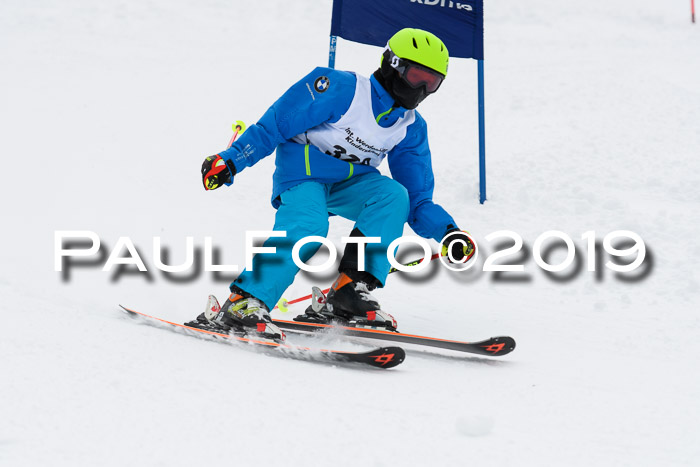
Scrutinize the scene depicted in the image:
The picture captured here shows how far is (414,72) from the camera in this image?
3764 millimetres

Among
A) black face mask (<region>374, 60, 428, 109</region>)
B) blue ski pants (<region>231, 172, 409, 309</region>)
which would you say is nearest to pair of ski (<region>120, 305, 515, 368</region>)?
blue ski pants (<region>231, 172, 409, 309</region>)

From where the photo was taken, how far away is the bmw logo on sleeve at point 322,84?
12.6ft

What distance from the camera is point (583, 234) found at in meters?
5.76

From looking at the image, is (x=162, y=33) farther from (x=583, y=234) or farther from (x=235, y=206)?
(x=583, y=234)

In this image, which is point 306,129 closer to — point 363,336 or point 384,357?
point 363,336

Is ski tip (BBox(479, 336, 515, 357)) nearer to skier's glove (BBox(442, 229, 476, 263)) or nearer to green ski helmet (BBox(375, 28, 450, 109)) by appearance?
skier's glove (BBox(442, 229, 476, 263))

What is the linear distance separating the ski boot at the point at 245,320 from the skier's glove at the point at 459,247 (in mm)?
988

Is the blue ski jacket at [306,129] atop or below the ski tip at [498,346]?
atop

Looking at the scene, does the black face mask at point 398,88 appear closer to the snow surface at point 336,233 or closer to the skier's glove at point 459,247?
the skier's glove at point 459,247

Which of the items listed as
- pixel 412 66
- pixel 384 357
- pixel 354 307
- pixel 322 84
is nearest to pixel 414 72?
pixel 412 66

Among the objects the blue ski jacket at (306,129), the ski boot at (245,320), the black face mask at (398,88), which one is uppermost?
the black face mask at (398,88)

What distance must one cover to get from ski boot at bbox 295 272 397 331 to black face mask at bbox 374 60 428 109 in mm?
926

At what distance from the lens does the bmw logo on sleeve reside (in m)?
3.84

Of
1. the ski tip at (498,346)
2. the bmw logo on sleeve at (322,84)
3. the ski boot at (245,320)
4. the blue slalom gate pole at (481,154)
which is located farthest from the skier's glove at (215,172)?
the blue slalom gate pole at (481,154)
